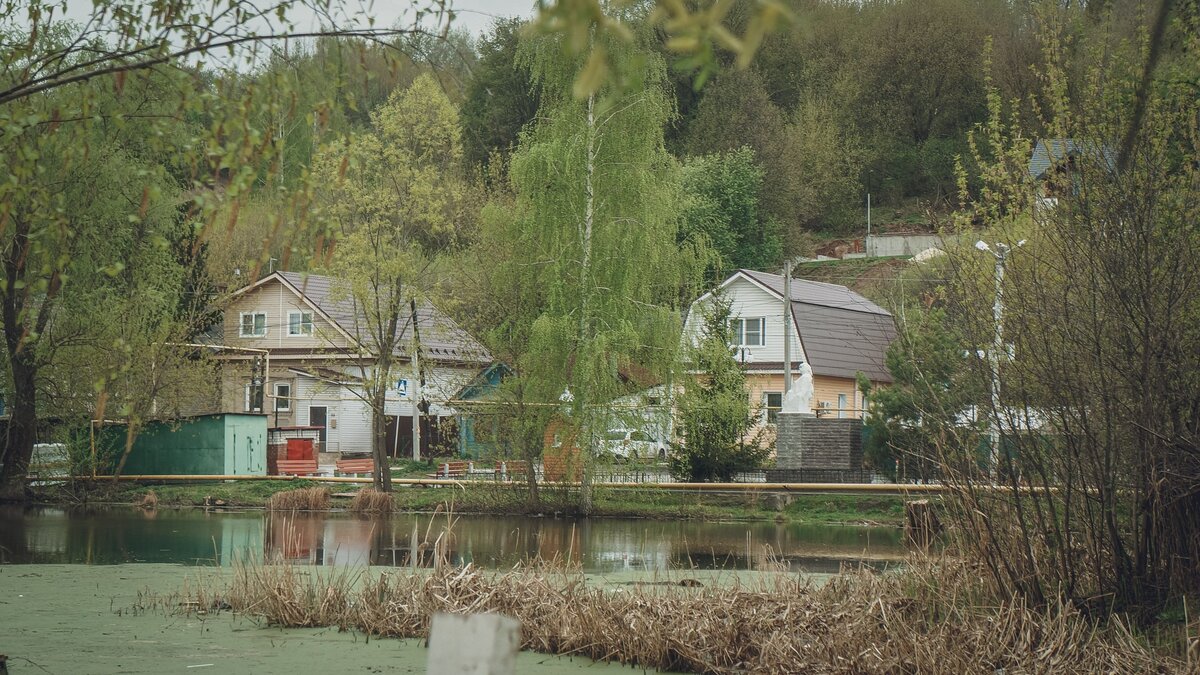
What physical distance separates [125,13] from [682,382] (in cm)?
2430

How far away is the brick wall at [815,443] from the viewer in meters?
34.3

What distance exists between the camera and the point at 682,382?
30.8 metres

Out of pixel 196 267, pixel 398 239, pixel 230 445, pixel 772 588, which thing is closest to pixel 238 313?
pixel 196 267

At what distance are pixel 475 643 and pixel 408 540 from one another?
71.2 ft

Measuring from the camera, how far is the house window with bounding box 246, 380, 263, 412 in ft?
162

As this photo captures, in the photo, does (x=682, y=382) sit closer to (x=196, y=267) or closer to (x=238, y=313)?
(x=196, y=267)

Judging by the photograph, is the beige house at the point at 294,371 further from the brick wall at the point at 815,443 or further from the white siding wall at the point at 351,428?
the brick wall at the point at 815,443

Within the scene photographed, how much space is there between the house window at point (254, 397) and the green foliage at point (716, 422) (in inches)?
786

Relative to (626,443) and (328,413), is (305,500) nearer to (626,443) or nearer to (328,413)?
(626,443)

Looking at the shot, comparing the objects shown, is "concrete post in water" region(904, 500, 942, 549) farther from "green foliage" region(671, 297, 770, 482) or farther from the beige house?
the beige house

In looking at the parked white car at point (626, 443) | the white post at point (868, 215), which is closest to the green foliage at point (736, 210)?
the white post at point (868, 215)

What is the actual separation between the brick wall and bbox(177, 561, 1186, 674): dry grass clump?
2244 centimetres

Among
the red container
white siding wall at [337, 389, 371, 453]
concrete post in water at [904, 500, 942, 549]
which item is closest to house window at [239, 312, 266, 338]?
white siding wall at [337, 389, 371, 453]

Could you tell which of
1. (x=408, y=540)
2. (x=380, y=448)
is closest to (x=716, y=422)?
(x=380, y=448)
